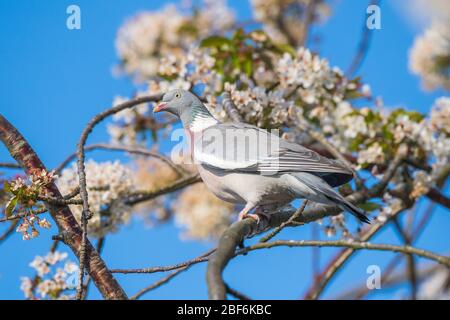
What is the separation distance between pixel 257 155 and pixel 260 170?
9 cm

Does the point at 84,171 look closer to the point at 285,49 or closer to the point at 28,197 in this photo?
the point at 28,197

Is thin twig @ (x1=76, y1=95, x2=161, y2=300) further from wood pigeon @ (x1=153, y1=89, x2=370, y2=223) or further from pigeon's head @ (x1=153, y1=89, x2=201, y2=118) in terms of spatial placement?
wood pigeon @ (x1=153, y1=89, x2=370, y2=223)

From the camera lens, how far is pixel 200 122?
409cm

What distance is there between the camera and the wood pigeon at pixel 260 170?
3428 millimetres

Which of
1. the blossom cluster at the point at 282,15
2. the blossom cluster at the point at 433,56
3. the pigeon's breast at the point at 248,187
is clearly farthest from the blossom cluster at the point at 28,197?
the blossom cluster at the point at 282,15

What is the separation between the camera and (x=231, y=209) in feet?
24.9

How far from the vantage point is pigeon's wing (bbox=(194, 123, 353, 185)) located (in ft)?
11.4

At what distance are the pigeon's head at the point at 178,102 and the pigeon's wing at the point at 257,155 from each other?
0.36m

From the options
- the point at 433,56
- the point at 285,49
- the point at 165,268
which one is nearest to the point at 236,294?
the point at 165,268

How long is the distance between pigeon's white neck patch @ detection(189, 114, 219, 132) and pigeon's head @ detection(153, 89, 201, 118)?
0.08 meters

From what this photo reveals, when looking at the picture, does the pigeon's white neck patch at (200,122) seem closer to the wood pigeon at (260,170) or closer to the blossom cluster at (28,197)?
the wood pigeon at (260,170)

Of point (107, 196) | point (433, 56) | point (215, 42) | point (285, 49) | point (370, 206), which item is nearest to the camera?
point (370, 206)

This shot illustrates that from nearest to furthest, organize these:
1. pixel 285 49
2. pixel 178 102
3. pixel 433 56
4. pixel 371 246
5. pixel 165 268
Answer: pixel 371 246 < pixel 165 268 < pixel 178 102 < pixel 285 49 < pixel 433 56
